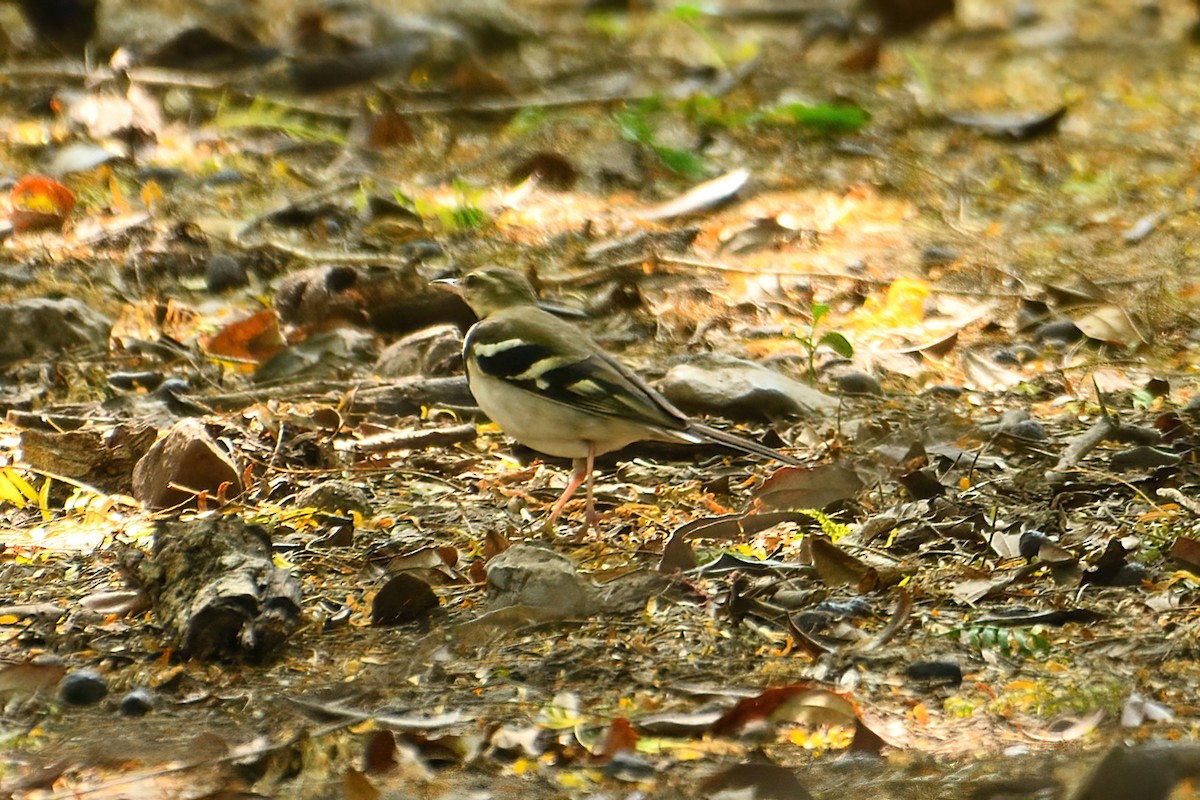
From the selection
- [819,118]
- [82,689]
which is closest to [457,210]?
[819,118]

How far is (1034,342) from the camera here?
237 inches

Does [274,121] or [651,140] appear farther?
[274,121]

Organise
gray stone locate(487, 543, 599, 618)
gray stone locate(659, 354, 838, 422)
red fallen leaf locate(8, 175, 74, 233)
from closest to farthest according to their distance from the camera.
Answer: gray stone locate(487, 543, 599, 618) < gray stone locate(659, 354, 838, 422) < red fallen leaf locate(8, 175, 74, 233)

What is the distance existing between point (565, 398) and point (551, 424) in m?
0.09

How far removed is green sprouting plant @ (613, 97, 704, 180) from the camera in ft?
26.3

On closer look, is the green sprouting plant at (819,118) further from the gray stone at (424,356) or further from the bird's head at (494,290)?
the bird's head at (494,290)

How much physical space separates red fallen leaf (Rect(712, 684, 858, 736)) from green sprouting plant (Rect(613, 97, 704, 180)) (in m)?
4.83

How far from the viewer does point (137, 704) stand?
11.7 ft

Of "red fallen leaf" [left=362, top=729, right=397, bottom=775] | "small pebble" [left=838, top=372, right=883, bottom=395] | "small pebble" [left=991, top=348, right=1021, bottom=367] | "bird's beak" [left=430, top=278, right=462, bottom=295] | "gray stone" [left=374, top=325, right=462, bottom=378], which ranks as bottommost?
"small pebble" [left=991, top=348, right=1021, bottom=367]

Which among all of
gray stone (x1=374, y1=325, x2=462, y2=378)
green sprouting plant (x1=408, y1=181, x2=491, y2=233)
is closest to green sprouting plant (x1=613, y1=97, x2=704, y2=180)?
green sprouting plant (x1=408, y1=181, x2=491, y2=233)

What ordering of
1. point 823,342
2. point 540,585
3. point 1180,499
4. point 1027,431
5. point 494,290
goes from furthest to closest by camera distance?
1. point 823,342
2. point 494,290
3. point 1027,431
4. point 1180,499
5. point 540,585

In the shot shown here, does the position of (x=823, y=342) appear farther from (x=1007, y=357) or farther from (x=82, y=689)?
(x=82, y=689)

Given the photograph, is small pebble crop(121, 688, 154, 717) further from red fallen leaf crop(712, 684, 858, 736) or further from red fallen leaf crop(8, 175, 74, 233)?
red fallen leaf crop(8, 175, 74, 233)

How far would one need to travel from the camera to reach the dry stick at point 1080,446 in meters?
4.75
